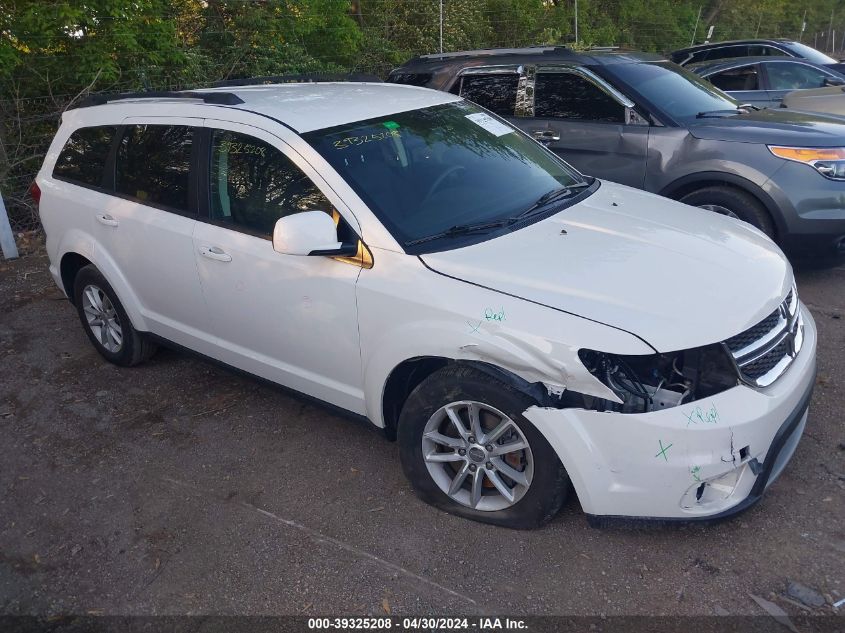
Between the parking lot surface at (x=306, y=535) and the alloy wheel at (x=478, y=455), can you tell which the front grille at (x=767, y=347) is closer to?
the parking lot surface at (x=306, y=535)

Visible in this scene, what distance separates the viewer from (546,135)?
6.30m

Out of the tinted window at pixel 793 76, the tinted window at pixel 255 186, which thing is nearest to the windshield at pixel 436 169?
the tinted window at pixel 255 186

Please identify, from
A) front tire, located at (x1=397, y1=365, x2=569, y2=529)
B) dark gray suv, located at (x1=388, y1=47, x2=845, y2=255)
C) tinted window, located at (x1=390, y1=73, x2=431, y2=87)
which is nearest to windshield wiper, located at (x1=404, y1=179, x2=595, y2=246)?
front tire, located at (x1=397, y1=365, x2=569, y2=529)

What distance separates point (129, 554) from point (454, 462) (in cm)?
147

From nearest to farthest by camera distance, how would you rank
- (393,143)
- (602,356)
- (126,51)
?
(602,356)
(393,143)
(126,51)

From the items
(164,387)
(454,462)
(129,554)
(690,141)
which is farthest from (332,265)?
(690,141)

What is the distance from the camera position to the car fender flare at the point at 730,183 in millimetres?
5613

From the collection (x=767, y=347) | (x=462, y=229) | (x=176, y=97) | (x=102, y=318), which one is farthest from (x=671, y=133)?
(x=102, y=318)

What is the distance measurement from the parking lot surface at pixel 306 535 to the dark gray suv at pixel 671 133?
4.79 feet

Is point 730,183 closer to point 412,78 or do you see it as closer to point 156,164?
point 412,78

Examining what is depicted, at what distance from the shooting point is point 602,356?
2.83 m

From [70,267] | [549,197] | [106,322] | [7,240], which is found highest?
[549,197]

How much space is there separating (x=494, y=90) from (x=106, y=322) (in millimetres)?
3921

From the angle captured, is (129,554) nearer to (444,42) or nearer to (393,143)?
(393,143)
